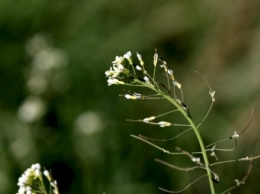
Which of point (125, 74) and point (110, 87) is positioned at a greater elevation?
point (110, 87)

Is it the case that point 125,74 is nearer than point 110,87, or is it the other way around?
point 125,74

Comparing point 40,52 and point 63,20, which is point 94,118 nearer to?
point 40,52

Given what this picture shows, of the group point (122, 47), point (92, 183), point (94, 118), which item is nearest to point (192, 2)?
point (122, 47)

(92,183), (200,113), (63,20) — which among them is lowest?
(92,183)

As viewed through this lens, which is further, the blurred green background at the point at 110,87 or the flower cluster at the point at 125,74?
the blurred green background at the point at 110,87

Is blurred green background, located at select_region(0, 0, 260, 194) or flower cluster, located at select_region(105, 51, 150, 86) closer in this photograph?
flower cluster, located at select_region(105, 51, 150, 86)

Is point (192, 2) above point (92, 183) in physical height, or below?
above

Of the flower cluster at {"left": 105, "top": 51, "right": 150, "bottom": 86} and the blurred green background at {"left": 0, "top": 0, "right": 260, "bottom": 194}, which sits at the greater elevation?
the blurred green background at {"left": 0, "top": 0, "right": 260, "bottom": 194}

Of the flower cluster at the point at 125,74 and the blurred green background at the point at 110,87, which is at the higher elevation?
the blurred green background at the point at 110,87
